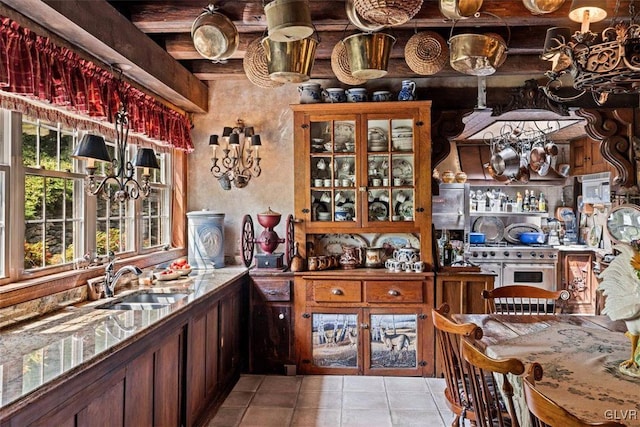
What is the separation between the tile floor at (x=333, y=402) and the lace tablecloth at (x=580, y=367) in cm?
111

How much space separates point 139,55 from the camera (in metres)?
3.11

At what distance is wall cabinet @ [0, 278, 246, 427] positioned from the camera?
162 cm

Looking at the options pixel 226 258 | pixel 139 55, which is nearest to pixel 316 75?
pixel 139 55

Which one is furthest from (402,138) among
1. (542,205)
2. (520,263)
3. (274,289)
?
(542,205)

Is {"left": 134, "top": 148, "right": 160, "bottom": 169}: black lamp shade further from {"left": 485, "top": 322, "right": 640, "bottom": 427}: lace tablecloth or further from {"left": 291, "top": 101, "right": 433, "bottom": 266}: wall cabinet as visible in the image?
{"left": 485, "top": 322, "right": 640, "bottom": 427}: lace tablecloth

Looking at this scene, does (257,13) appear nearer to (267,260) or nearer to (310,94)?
(310,94)

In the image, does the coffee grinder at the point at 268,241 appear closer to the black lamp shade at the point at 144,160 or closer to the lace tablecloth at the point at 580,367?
the black lamp shade at the point at 144,160

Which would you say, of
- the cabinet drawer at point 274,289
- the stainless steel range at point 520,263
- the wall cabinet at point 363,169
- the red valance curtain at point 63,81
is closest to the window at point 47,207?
the red valance curtain at point 63,81

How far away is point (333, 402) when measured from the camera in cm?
344

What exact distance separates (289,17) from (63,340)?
1575 millimetres

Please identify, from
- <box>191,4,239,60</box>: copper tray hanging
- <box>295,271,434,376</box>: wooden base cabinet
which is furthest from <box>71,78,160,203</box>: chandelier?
<box>295,271,434,376</box>: wooden base cabinet

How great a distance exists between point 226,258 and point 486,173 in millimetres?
4448

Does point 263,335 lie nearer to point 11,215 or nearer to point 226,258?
point 226,258

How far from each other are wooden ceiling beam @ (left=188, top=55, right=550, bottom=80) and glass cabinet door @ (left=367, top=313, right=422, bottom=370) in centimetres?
207
